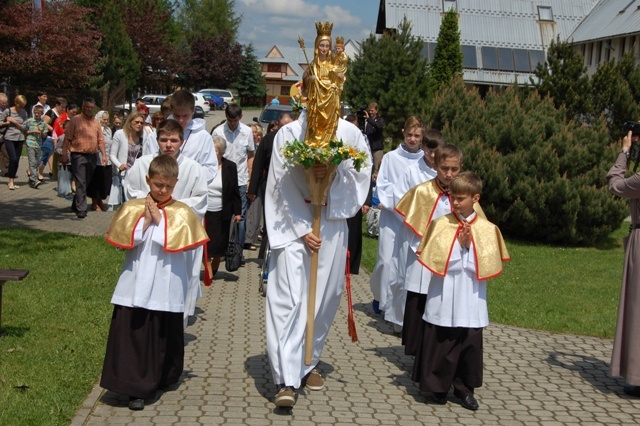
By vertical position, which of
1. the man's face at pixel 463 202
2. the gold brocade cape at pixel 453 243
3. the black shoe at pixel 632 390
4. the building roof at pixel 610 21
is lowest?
the black shoe at pixel 632 390

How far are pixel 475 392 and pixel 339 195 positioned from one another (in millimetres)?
1963

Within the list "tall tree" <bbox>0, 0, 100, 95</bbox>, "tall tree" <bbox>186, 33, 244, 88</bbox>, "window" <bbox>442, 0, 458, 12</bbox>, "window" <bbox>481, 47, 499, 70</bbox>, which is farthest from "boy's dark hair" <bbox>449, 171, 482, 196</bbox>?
"tall tree" <bbox>186, 33, 244, 88</bbox>

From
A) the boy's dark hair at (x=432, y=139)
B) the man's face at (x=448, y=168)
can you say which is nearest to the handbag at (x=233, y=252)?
the boy's dark hair at (x=432, y=139)

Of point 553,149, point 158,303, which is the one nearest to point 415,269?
point 158,303

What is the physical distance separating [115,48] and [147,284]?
39.5 m

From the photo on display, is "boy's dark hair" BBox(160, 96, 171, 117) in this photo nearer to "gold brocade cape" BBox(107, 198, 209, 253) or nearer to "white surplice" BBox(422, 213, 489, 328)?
"gold brocade cape" BBox(107, 198, 209, 253)

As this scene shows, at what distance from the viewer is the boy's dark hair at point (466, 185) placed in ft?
21.5

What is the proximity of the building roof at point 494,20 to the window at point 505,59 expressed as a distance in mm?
693

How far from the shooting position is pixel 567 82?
909 inches

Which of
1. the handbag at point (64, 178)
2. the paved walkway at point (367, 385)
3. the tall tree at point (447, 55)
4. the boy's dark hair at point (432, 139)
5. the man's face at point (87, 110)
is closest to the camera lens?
the paved walkway at point (367, 385)

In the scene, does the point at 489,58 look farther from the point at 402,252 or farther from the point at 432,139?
the point at 432,139

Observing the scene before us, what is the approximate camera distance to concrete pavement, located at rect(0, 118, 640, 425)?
6254mm

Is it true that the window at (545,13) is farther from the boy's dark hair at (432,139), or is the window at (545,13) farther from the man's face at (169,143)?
the man's face at (169,143)

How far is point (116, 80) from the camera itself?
42.8 metres
